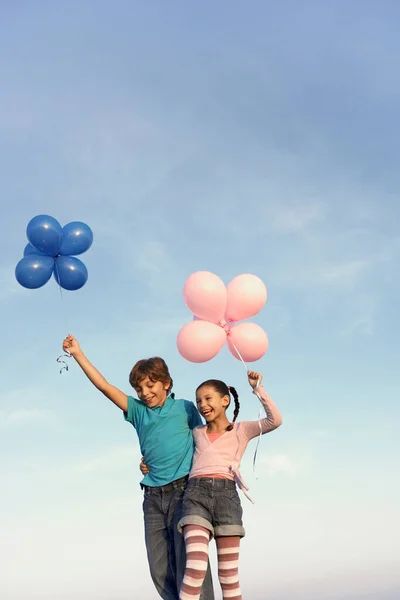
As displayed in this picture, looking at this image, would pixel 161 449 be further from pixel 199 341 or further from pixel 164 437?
pixel 199 341

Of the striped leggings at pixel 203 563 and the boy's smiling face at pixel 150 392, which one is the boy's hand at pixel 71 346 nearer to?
the boy's smiling face at pixel 150 392

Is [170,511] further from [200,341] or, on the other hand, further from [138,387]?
[200,341]

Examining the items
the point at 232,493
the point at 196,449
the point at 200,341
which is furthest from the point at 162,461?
the point at 200,341

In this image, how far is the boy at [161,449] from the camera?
17.0 ft

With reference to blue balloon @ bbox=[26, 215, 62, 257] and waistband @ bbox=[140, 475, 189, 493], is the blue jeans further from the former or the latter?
blue balloon @ bbox=[26, 215, 62, 257]

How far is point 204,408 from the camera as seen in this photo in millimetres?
5277

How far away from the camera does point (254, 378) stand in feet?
17.6

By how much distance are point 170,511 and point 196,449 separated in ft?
1.75

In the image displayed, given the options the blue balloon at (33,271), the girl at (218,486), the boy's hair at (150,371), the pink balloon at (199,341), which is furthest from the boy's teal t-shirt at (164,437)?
the blue balloon at (33,271)

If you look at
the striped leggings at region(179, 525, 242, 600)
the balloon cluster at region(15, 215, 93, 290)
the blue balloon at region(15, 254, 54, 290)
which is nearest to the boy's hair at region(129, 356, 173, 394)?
the striped leggings at region(179, 525, 242, 600)

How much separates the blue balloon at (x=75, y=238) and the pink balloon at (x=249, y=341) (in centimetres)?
186

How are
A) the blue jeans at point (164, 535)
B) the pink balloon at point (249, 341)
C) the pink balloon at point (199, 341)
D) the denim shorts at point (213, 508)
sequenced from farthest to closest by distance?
the pink balloon at point (249, 341)
the pink balloon at point (199, 341)
the blue jeans at point (164, 535)
the denim shorts at point (213, 508)

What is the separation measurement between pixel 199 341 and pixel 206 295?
1.37ft

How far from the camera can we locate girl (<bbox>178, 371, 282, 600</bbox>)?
4.79 metres
